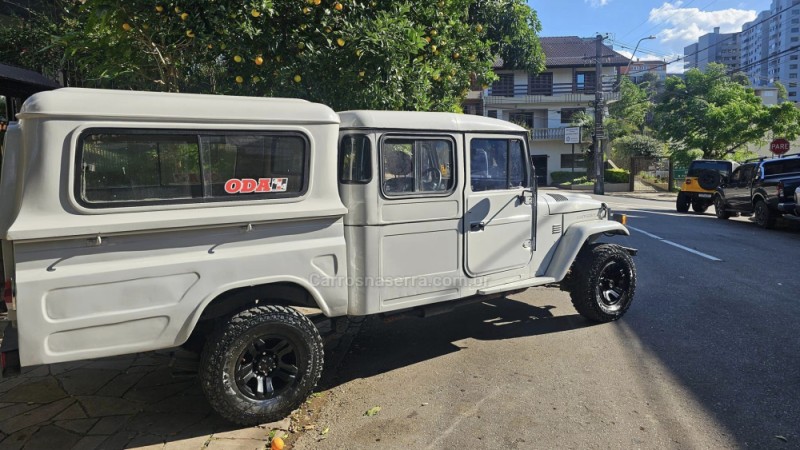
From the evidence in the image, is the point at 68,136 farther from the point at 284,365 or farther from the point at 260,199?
the point at 284,365

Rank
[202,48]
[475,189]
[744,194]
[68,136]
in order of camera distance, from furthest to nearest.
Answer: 1. [744,194]
2. [202,48]
3. [475,189]
4. [68,136]

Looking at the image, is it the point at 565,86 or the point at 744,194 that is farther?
the point at 565,86

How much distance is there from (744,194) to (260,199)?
49.5 ft

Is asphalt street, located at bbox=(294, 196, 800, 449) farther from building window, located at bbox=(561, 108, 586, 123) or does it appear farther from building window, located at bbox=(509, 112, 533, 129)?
building window, located at bbox=(561, 108, 586, 123)

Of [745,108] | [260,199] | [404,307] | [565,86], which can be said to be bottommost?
[404,307]

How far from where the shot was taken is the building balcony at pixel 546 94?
144 feet

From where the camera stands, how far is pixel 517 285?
4.84m

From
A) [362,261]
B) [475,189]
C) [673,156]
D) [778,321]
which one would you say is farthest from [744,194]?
[673,156]

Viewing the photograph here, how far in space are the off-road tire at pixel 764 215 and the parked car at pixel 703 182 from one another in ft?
12.3

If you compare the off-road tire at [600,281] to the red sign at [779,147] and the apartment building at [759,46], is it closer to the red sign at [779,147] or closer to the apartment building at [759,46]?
the red sign at [779,147]

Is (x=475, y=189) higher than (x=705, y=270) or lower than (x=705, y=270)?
higher

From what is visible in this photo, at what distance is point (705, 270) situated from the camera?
323 inches

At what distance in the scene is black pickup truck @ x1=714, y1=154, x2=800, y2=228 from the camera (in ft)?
40.8

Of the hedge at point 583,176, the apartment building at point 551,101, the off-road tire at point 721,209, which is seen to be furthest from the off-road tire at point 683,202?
the apartment building at point 551,101
